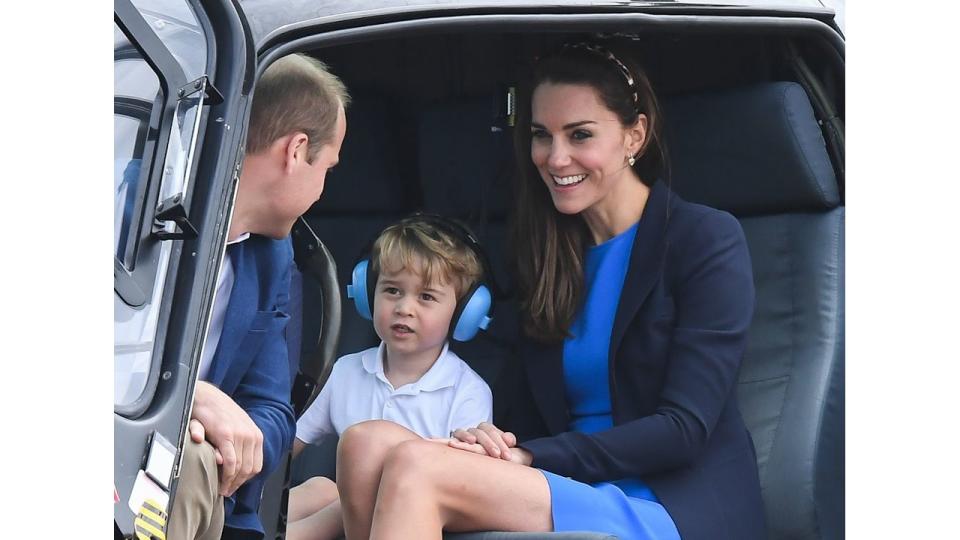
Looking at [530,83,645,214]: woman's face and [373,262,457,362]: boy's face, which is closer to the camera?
[530,83,645,214]: woman's face

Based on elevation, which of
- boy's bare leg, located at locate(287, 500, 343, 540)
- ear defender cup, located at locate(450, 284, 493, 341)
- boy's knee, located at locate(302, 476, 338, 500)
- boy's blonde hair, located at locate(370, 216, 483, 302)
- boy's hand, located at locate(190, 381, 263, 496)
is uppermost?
boy's blonde hair, located at locate(370, 216, 483, 302)

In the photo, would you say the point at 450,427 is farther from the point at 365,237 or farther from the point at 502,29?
the point at 502,29

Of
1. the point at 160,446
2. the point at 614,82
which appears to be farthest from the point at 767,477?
the point at 160,446

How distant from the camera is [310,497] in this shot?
2.81 meters

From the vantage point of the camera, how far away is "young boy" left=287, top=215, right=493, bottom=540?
2.81m

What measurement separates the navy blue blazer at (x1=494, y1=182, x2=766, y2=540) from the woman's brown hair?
65 mm

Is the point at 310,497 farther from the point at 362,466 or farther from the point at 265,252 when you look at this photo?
the point at 265,252

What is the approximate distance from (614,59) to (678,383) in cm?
68

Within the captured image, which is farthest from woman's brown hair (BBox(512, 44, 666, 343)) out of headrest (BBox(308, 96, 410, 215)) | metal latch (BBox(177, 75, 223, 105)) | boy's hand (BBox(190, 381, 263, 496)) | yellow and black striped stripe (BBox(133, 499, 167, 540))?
yellow and black striped stripe (BBox(133, 499, 167, 540))

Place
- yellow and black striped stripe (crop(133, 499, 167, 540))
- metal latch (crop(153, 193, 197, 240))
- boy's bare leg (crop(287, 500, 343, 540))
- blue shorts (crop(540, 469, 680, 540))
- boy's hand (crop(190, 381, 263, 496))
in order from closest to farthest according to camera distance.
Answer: yellow and black striped stripe (crop(133, 499, 167, 540)) → metal latch (crop(153, 193, 197, 240)) → boy's hand (crop(190, 381, 263, 496)) → blue shorts (crop(540, 469, 680, 540)) → boy's bare leg (crop(287, 500, 343, 540))

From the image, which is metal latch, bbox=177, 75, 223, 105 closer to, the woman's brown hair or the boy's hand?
the boy's hand

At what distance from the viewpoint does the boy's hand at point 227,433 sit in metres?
1.94

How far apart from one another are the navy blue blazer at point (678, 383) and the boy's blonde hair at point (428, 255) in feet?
0.85

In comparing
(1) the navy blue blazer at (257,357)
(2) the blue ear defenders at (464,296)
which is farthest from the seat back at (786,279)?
(1) the navy blue blazer at (257,357)
